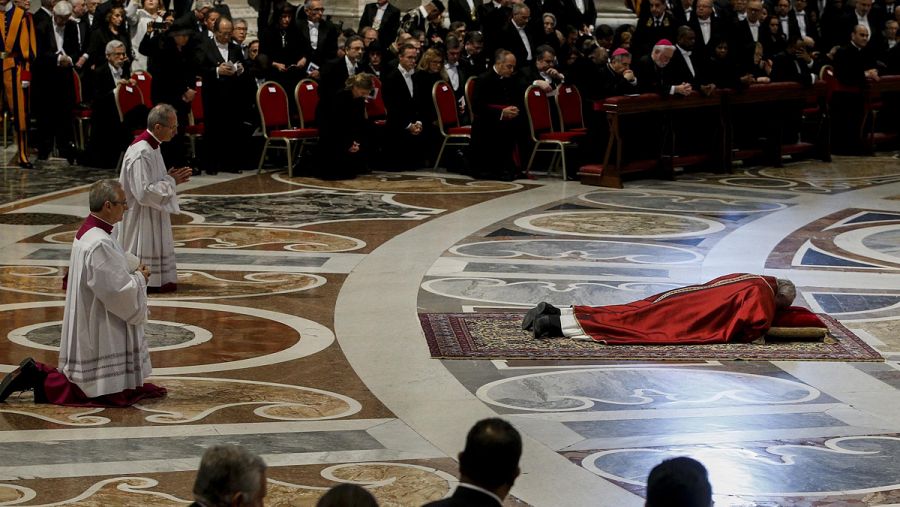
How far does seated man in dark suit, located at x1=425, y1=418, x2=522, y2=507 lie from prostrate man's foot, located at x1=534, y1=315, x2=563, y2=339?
182 inches

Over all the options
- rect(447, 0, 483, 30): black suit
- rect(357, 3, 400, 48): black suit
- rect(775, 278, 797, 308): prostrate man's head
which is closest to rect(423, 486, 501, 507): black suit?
rect(775, 278, 797, 308): prostrate man's head

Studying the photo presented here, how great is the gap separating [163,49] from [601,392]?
349 inches

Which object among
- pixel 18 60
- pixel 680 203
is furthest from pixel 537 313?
pixel 18 60

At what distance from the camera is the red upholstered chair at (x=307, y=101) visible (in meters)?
15.2

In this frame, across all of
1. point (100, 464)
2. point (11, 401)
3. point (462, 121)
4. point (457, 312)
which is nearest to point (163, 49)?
point (462, 121)

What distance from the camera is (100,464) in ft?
18.9

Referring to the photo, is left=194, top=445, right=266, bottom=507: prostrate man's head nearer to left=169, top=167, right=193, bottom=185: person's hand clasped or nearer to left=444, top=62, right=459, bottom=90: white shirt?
left=169, top=167, right=193, bottom=185: person's hand clasped

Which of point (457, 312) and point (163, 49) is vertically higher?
point (163, 49)

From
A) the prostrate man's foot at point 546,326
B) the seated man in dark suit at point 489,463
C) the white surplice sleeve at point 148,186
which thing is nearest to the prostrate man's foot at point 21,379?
the white surplice sleeve at point 148,186

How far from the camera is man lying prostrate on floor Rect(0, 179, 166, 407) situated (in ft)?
21.5

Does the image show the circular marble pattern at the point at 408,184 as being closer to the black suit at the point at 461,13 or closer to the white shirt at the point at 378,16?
the white shirt at the point at 378,16

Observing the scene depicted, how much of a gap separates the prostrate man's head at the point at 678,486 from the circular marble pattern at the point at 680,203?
10.0 meters

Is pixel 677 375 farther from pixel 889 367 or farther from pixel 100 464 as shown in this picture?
pixel 100 464

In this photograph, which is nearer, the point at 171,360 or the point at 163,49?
the point at 171,360
